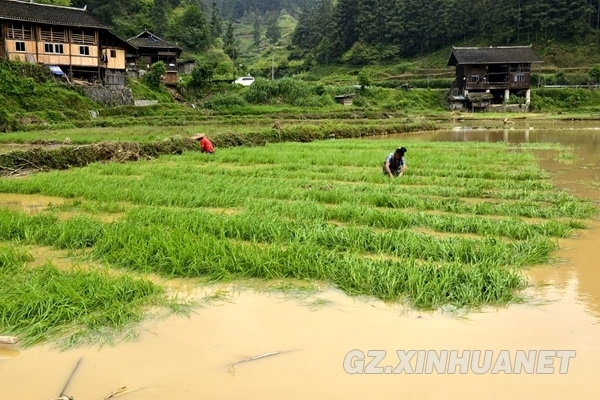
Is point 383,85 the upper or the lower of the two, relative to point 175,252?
upper

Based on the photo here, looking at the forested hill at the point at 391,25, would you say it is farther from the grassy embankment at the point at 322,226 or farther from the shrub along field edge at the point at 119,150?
the grassy embankment at the point at 322,226

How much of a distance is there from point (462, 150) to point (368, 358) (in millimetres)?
15410

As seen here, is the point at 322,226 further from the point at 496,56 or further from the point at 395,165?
the point at 496,56

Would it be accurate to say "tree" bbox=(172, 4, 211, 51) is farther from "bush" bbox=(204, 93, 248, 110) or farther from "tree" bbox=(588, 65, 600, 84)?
"tree" bbox=(588, 65, 600, 84)

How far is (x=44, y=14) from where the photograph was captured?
31.9 meters

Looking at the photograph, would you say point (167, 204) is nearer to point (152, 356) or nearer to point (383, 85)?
point (152, 356)

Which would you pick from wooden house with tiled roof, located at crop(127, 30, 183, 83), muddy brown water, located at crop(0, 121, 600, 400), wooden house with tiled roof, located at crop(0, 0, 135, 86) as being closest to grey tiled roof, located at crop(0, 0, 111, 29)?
wooden house with tiled roof, located at crop(0, 0, 135, 86)

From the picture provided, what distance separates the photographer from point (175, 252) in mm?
5969

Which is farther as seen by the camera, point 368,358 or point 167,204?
point 167,204

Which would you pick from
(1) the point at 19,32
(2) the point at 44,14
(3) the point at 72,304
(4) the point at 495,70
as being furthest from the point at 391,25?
(3) the point at 72,304

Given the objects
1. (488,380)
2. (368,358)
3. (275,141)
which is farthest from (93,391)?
(275,141)

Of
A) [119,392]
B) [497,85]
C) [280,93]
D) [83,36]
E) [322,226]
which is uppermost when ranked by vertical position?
[83,36]

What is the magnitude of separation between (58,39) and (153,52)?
15.6 metres

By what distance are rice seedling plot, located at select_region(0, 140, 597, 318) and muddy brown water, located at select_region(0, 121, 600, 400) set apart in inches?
15.4
